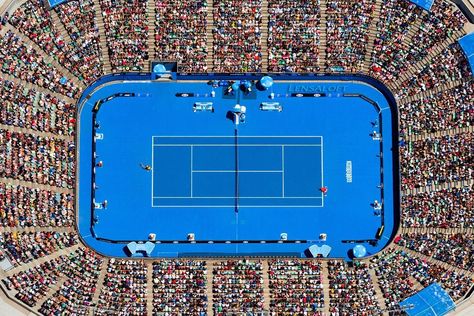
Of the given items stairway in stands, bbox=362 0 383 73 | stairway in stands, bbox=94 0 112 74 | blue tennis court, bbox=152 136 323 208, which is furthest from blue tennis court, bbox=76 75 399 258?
stairway in stands, bbox=362 0 383 73

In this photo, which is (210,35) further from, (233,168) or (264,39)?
(233,168)

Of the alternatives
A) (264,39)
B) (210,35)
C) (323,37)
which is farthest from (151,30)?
(323,37)

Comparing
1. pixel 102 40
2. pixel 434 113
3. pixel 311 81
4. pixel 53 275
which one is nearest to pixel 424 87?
pixel 434 113

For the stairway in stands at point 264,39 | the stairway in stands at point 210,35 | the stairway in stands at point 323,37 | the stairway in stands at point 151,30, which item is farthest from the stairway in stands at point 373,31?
the stairway in stands at point 151,30

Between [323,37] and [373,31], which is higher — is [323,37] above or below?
below

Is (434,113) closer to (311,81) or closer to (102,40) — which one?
(311,81)

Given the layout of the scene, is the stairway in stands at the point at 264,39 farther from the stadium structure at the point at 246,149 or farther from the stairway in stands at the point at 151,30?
the stairway in stands at the point at 151,30

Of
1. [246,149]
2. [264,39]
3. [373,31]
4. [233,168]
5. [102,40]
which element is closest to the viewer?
[102,40]

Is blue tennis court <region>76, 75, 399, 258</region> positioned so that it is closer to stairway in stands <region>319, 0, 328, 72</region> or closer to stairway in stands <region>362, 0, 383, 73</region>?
stairway in stands <region>319, 0, 328, 72</region>
